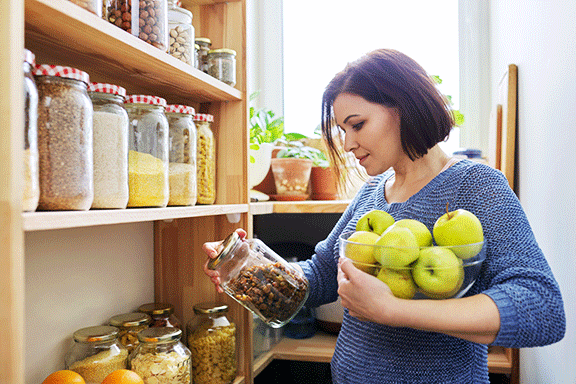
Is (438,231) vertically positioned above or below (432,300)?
above

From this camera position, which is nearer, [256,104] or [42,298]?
[42,298]

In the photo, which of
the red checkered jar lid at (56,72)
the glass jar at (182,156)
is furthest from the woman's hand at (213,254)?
the red checkered jar lid at (56,72)

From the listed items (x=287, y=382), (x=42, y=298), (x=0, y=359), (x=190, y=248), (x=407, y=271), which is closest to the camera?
(x=0, y=359)

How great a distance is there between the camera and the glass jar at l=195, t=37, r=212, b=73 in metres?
1.08

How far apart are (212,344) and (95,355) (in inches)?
11.0

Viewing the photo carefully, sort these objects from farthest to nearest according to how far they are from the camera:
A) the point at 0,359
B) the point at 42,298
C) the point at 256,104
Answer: the point at 256,104, the point at 42,298, the point at 0,359

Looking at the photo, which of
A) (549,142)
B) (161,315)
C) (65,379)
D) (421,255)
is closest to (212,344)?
(161,315)

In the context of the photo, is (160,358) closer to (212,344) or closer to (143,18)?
(212,344)

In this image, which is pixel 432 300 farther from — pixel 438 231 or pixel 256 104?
pixel 256 104

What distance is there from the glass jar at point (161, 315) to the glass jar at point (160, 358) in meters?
0.14

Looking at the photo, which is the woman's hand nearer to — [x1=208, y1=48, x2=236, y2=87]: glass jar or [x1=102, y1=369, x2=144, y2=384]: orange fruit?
[x1=102, y1=369, x2=144, y2=384]: orange fruit

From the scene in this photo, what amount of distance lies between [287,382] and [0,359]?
1256 millimetres

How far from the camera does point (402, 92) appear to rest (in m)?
0.97

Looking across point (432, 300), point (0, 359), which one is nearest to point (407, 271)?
point (432, 300)
